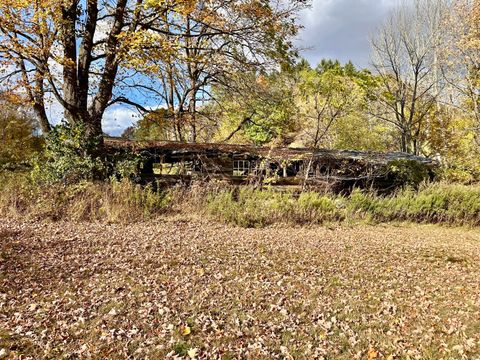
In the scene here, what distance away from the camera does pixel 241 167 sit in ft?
38.8

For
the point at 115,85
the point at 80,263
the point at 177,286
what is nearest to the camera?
the point at 177,286

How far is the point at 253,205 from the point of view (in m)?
9.48

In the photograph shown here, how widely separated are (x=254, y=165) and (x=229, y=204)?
2797 mm

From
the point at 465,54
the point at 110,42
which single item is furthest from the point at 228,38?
the point at 465,54

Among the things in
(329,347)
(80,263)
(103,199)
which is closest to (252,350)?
(329,347)

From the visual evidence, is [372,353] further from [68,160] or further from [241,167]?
[241,167]

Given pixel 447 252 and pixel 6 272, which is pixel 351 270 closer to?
pixel 447 252

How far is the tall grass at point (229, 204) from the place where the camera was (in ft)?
27.7

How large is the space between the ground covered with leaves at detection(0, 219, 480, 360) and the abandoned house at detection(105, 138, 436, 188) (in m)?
3.83

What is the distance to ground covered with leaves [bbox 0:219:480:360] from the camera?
3.59 meters

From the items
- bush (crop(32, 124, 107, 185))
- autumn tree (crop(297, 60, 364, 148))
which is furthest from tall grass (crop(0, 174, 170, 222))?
autumn tree (crop(297, 60, 364, 148))

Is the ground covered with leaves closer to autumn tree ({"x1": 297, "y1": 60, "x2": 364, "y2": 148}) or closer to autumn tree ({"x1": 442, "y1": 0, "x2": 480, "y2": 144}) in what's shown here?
autumn tree ({"x1": 442, "y1": 0, "x2": 480, "y2": 144})

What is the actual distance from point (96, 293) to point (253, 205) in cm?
540

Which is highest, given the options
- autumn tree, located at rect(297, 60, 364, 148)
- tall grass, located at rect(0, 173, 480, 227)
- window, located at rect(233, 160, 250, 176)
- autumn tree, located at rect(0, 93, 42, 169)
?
autumn tree, located at rect(297, 60, 364, 148)
